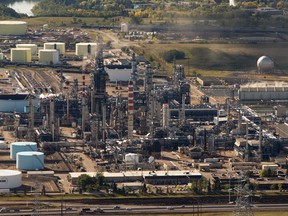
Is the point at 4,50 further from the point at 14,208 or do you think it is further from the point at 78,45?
the point at 14,208

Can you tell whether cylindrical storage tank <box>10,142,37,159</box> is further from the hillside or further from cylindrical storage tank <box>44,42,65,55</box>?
the hillside

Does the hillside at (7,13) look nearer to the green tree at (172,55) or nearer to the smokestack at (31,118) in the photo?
the green tree at (172,55)

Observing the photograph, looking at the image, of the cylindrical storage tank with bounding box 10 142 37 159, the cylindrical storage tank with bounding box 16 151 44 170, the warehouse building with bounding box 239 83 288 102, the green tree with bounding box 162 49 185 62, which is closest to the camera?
the cylindrical storage tank with bounding box 16 151 44 170

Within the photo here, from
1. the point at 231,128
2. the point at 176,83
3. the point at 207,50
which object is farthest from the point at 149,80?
the point at 207,50

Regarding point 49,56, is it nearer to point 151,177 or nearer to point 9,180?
point 151,177

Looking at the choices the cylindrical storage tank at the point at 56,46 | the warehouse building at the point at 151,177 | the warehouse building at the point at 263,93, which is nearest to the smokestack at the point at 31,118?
the warehouse building at the point at 151,177

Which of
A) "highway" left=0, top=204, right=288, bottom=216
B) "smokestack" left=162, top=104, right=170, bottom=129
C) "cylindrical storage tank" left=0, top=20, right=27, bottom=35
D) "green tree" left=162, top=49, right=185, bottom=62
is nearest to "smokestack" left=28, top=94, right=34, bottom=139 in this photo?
"smokestack" left=162, top=104, right=170, bottom=129

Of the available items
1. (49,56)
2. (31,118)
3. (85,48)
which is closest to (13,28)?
(85,48)
